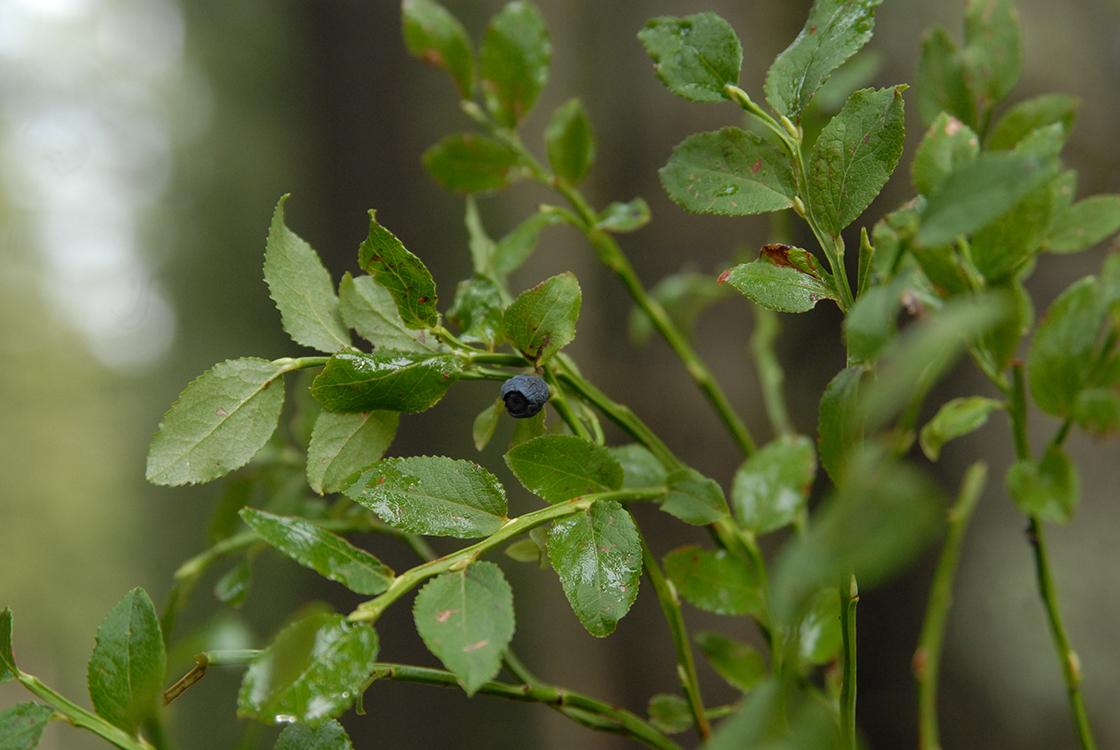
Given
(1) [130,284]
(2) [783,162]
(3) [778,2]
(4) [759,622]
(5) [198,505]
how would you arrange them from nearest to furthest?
(2) [783,162], (4) [759,622], (3) [778,2], (1) [130,284], (5) [198,505]

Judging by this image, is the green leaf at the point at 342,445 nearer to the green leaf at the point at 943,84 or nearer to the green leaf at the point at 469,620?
the green leaf at the point at 469,620

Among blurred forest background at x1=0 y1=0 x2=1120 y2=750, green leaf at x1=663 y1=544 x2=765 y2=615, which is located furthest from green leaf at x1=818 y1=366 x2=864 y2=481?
blurred forest background at x1=0 y1=0 x2=1120 y2=750

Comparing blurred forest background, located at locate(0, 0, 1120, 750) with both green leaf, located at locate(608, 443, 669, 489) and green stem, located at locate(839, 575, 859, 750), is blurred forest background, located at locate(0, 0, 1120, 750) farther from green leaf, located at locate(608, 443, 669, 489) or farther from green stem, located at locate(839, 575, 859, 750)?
green stem, located at locate(839, 575, 859, 750)

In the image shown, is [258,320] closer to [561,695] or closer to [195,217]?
[195,217]

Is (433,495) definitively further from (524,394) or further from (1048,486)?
(1048,486)

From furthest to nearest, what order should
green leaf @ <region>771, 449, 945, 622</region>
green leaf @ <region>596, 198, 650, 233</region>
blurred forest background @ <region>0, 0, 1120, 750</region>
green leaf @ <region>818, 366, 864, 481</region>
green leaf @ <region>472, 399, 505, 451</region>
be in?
blurred forest background @ <region>0, 0, 1120, 750</region> < green leaf @ <region>596, 198, 650, 233</region> < green leaf @ <region>472, 399, 505, 451</region> < green leaf @ <region>818, 366, 864, 481</region> < green leaf @ <region>771, 449, 945, 622</region>

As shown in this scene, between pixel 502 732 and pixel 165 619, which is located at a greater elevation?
pixel 165 619

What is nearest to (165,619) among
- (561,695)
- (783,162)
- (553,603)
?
(561,695)
